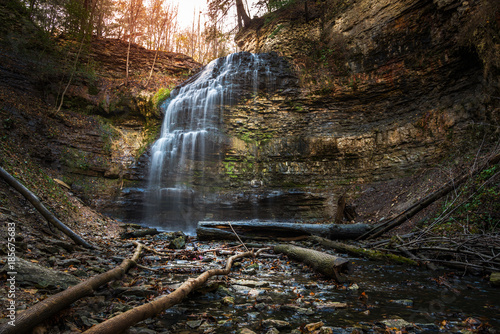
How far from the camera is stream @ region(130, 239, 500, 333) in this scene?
7.13 ft

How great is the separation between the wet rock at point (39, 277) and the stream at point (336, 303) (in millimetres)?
1097

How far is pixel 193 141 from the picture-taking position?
15141 millimetres

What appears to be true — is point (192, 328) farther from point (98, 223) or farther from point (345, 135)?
point (345, 135)

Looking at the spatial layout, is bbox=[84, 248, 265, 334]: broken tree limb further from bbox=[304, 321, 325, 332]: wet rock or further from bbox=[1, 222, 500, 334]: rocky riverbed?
bbox=[304, 321, 325, 332]: wet rock

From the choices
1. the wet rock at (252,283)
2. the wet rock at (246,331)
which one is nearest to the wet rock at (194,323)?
the wet rock at (246,331)

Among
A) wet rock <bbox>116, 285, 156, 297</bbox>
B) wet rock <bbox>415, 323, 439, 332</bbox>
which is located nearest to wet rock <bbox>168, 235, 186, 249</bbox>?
wet rock <bbox>116, 285, 156, 297</bbox>

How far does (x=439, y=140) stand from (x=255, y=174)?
9513 mm

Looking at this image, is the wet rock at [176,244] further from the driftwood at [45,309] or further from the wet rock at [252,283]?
the driftwood at [45,309]

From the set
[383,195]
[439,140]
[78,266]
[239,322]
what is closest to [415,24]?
[439,140]

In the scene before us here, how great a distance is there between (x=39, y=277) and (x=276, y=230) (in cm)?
577

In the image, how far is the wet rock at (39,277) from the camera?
2.23 m

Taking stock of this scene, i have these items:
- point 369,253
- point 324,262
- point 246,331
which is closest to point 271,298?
point 246,331

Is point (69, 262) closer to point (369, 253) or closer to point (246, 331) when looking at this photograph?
point (246, 331)

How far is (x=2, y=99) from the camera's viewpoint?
1130 cm
